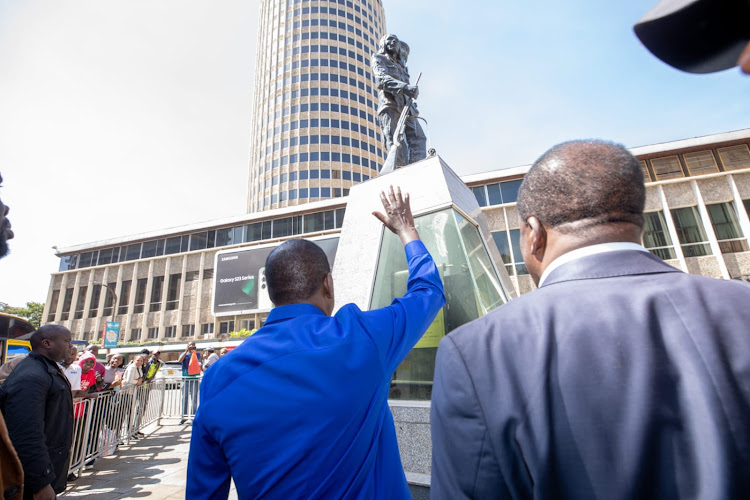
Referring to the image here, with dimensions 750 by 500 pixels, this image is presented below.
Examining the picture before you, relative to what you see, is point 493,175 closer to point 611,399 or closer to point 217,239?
point 217,239

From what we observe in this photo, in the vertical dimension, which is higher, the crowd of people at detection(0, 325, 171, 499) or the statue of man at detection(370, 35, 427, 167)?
the statue of man at detection(370, 35, 427, 167)

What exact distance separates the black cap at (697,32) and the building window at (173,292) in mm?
43342

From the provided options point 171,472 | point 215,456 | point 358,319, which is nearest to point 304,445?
point 215,456

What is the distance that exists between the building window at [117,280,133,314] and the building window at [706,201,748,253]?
167 ft

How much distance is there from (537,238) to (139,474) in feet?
21.5

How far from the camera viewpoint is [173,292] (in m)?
Result: 39.0

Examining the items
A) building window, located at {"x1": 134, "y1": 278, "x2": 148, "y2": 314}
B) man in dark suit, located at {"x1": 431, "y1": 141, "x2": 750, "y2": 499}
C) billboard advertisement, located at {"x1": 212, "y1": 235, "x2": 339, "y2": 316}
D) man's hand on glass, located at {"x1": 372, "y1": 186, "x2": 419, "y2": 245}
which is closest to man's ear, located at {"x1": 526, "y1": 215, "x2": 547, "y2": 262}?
man in dark suit, located at {"x1": 431, "y1": 141, "x2": 750, "y2": 499}

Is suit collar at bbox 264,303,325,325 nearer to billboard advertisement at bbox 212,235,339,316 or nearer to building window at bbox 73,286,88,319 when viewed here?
billboard advertisement at bbox 212,235,339,316

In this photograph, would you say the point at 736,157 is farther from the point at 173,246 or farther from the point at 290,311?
the point at 173,246

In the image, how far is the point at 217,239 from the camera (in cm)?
3888

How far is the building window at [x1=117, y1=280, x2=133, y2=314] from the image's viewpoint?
40.2 meters

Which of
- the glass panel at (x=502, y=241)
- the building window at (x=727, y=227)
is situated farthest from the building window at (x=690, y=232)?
the glass panel at (x=502, y=241)

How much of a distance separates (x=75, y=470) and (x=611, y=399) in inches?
279

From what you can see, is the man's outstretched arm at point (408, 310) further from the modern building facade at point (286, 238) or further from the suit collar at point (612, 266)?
the modern building facade at point (286, 238)
